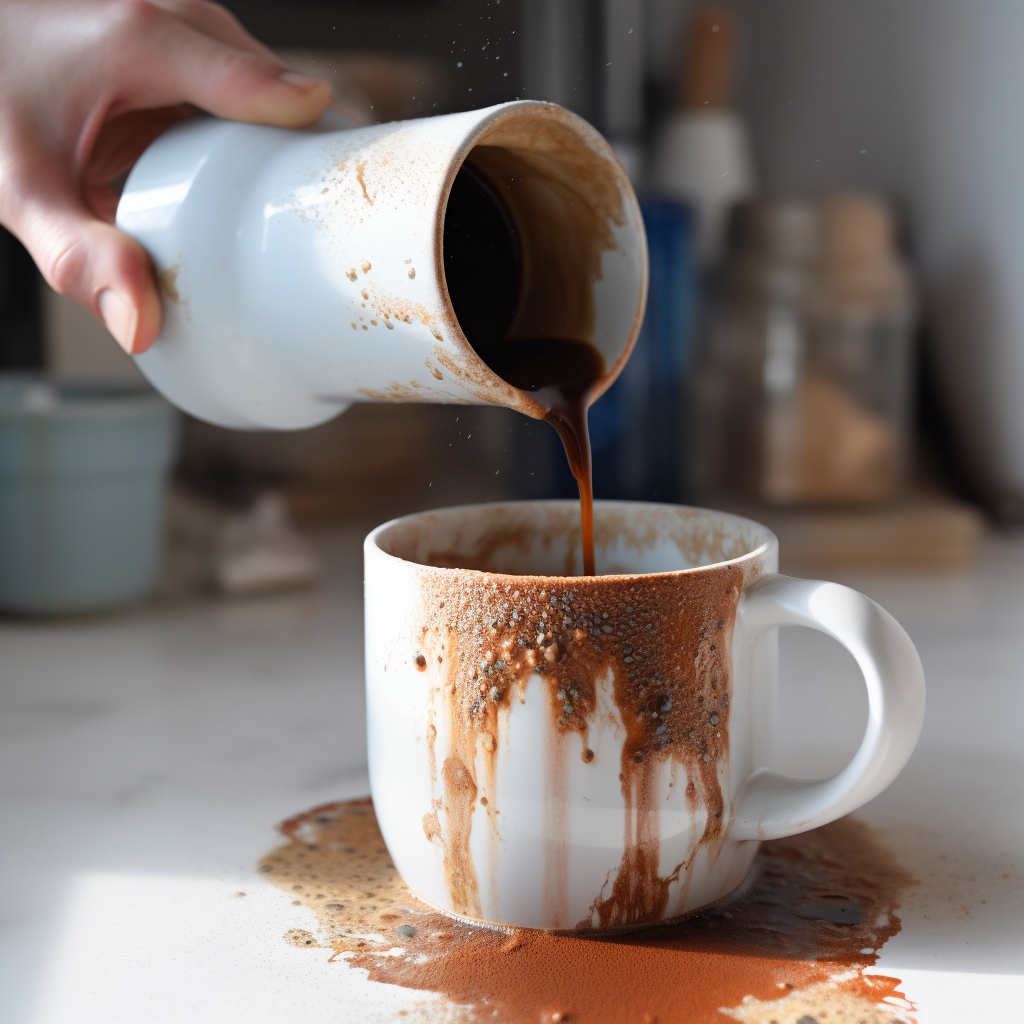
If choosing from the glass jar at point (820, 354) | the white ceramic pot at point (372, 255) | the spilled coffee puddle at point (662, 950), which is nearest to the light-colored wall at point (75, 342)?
the glass jar at point (820, 354)

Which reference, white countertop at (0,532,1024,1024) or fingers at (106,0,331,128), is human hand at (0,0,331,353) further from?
white countertop at (0,532,1024,1024)

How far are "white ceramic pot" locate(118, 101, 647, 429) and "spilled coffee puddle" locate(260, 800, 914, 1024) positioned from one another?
0.19m

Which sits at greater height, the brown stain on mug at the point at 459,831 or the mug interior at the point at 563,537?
the mug interior at the point at 563,537

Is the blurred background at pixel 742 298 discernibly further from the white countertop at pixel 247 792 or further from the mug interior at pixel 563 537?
the mug interior at pixel 563 537

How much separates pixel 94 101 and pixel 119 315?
5.1 inches

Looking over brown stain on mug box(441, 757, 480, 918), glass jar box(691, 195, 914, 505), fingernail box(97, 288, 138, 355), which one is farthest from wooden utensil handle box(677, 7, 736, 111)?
brown stain on mug box(441, 757, 480, 918)

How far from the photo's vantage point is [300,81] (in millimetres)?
567

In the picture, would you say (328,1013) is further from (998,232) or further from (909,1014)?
(998,232)

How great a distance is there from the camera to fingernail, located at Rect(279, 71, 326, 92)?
0.56m

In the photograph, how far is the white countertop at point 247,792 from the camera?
442 mm

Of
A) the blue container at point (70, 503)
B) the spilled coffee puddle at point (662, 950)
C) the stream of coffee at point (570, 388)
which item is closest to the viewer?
the spilled coffee puddle at point (662, 950)

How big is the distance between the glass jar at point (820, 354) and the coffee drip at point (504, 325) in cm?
60

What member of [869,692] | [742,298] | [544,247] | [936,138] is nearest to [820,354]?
[742,298]

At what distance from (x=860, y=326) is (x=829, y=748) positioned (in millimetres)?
584
